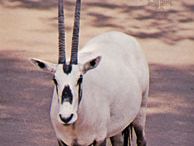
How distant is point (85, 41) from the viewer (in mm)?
15344

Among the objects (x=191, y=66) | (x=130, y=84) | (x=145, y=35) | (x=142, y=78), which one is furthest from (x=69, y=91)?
(x=145, y=35)

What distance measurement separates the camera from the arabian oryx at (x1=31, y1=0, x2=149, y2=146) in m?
6.36

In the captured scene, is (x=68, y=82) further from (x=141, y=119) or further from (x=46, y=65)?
(x=141, y=119)

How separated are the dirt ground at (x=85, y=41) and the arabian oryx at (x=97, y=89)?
2236 mm

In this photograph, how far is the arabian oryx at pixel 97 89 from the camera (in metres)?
6.36

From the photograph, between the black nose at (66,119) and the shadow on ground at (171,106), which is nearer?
the black nose at (66,119)

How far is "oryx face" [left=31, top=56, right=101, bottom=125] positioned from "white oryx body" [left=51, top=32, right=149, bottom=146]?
0.17ft

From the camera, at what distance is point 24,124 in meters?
10.7

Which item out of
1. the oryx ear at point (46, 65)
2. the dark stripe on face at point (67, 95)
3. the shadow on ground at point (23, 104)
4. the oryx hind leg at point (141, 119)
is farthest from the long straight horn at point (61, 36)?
the shadow on ground at point (23, 104)

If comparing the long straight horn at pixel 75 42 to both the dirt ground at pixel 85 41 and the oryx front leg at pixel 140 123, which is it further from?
the dirt ground at pixel 85 41

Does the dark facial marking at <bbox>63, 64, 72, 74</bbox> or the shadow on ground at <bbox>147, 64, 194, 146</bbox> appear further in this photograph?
the shadow on ground at <bbox>147, 64, 194, 146</bbox>

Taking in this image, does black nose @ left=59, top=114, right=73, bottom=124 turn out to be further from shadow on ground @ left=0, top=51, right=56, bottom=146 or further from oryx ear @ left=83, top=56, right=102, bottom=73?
shadow on ground @ left=0, top=51, right=56, bottom=146

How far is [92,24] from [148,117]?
5.63m

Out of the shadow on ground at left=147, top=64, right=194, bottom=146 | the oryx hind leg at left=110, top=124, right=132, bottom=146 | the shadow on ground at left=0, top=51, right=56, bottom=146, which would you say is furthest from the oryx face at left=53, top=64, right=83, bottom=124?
the shadow on ground at left=147, top=64, right=194, bottom=146
